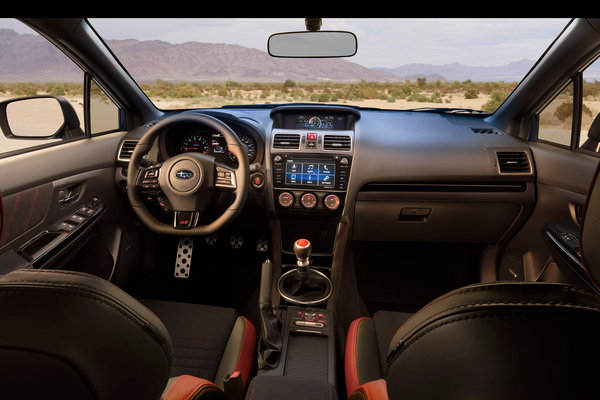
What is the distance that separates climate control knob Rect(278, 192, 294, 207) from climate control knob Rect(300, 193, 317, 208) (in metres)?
0.08

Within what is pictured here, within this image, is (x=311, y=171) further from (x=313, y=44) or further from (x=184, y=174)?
(x=184, y=174)

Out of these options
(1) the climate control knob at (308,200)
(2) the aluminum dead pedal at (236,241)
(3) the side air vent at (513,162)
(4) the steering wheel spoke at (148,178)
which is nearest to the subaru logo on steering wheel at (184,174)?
(4) the steering wheel spoke at (148,178)

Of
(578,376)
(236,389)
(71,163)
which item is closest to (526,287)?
(578,376)

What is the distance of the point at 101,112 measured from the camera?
285 centimetres

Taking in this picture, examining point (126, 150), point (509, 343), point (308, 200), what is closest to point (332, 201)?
point (308, 200)

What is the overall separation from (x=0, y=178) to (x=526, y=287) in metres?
2.25

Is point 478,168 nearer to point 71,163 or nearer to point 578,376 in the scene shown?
point 578,376

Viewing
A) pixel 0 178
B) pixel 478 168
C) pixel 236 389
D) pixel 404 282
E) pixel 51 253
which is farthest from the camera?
pixel 404 282

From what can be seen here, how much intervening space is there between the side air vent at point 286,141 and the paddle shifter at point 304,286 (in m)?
0.75

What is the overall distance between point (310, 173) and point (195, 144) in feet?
A: 2.81

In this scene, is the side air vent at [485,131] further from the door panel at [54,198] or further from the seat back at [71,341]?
the seat back at [71,341]

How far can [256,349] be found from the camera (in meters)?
2.19

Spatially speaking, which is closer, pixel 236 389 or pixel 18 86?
pixel 236 389

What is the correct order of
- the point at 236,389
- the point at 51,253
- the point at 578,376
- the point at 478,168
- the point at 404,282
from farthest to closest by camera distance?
the point at 404,282 → the point at 478,168 → the point at 51,253 → the point at 236,389 → the point at 578,376
